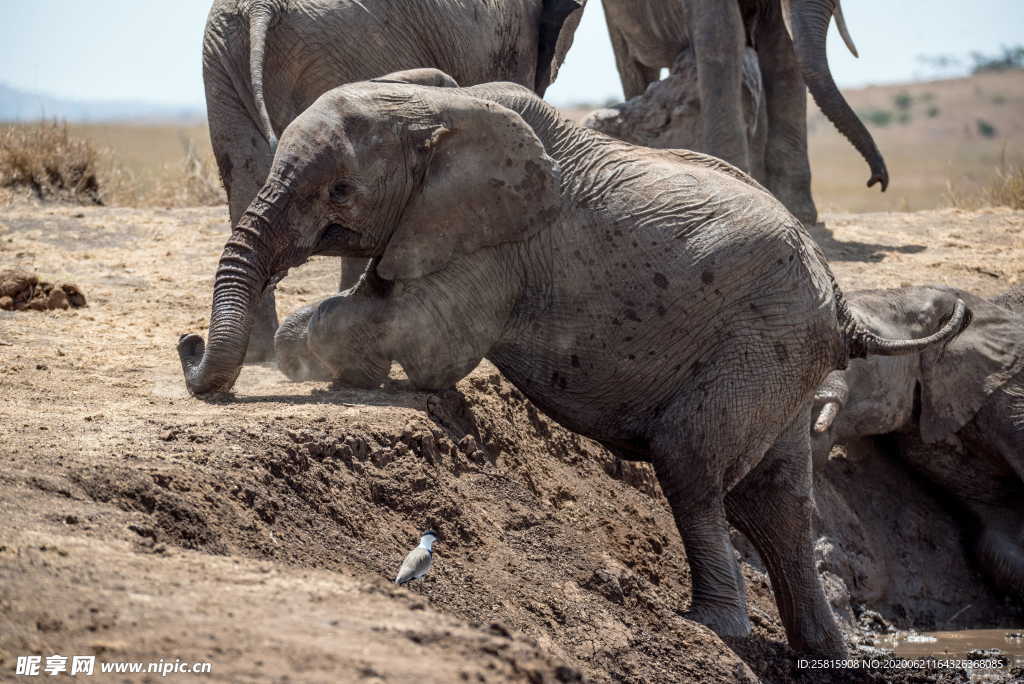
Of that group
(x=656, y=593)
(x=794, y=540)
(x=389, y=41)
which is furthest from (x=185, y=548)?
(x=389, y=41)

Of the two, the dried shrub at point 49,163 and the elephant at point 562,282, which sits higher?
the elephant at point 562,282

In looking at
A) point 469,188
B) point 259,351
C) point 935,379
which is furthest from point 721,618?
point 935,379

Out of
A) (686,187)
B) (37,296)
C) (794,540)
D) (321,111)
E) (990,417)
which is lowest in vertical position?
(990,417)

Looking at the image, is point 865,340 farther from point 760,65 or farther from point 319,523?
point 760,65

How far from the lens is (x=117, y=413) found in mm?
4836

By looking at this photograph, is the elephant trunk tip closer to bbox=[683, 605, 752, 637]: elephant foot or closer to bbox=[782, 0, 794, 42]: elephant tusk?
bbox=[683, 605, 752, 637]: elephant foot

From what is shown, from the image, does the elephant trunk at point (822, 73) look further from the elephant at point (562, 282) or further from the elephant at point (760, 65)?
the elephant at point (562, 282)

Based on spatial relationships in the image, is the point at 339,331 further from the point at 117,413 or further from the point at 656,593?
the point at 656,593

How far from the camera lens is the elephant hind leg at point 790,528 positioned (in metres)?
5.50

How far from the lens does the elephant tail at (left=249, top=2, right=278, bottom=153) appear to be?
577 centimetres

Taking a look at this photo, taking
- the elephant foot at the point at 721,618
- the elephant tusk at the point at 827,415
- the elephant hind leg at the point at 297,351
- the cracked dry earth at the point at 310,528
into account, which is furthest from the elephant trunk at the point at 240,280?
the elephant tusk at the point at 827,415

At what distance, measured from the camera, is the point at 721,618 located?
17.0 ft

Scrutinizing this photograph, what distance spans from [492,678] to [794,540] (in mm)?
2687

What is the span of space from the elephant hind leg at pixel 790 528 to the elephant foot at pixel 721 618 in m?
0.47
